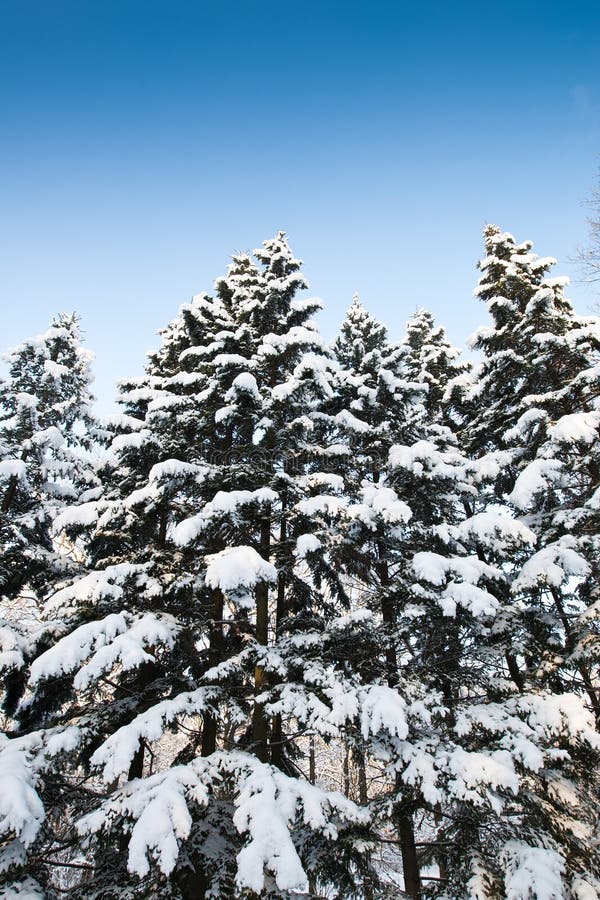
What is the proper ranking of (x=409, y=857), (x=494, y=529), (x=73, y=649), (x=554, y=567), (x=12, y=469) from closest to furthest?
(x=73, y=649)
(x=409, y=857)
(x=554, y=567)
(x=494, y=529)
(x=12, y=469)

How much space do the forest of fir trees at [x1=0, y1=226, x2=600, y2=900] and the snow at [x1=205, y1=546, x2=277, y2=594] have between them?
0.05 meters

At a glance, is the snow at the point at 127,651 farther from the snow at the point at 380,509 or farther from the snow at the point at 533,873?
the snow at the point at 533,873

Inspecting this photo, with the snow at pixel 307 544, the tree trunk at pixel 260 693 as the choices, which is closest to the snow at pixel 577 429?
the snow at pixel 307 544

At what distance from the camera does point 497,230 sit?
16844 millimetres

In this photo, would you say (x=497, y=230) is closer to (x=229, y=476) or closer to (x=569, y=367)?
(x=569, y=367)

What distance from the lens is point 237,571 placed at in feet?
27.1

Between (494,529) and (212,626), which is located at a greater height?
(494,529)

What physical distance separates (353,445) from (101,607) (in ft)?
25.1

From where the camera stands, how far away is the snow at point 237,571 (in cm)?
816

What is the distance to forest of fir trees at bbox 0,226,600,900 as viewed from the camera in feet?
24.8

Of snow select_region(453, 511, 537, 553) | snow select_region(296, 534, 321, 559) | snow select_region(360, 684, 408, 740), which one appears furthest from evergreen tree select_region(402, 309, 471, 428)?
snow select_region(360, 684, 408, 740)

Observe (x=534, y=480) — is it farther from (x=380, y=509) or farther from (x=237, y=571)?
(x=237, y=571)

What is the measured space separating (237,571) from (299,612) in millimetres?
4889

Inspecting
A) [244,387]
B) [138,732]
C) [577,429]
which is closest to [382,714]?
[138,732]
